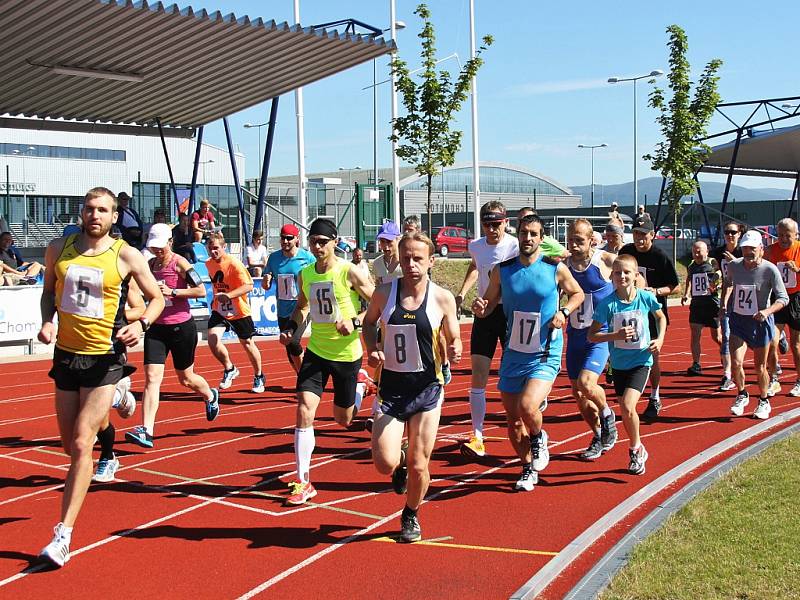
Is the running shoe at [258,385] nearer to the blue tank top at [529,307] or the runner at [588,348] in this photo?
the runner at [588,348]

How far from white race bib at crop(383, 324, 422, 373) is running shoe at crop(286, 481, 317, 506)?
63.1 inches

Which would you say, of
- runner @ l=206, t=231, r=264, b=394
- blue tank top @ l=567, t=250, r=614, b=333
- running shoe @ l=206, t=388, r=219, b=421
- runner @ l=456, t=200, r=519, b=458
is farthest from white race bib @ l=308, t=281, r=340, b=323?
runner @ l=206, t=231, r=264, b=394

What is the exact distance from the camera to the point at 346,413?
8.20 m

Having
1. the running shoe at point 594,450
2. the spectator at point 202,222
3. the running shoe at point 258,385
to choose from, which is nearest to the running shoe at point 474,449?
the running shoe at point 594,450

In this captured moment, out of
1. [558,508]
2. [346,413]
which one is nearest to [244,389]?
[346,413]

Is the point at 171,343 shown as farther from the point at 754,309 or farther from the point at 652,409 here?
the point at 754,309

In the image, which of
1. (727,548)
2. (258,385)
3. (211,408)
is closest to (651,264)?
(211,408)

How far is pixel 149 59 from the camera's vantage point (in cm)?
1998

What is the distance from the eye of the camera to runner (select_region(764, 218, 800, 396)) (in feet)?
40.0

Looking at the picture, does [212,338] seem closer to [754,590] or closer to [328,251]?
[328,251]

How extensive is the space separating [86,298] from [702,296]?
10.4 metres

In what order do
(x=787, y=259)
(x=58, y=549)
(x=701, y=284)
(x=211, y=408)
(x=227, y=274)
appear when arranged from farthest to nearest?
(x=701, y=284) < (x=787, y=259) < (x=227, y=274) < (x=211, y=408) < (x=58, y=549)

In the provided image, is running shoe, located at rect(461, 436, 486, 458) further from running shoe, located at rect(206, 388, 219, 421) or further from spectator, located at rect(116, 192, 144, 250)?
spectator, located at rect(116, 192, 144, 250)

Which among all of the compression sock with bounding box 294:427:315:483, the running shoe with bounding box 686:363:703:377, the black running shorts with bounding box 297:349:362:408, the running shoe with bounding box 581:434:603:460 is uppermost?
the black running shorts with bounding box 297:349:362:408
